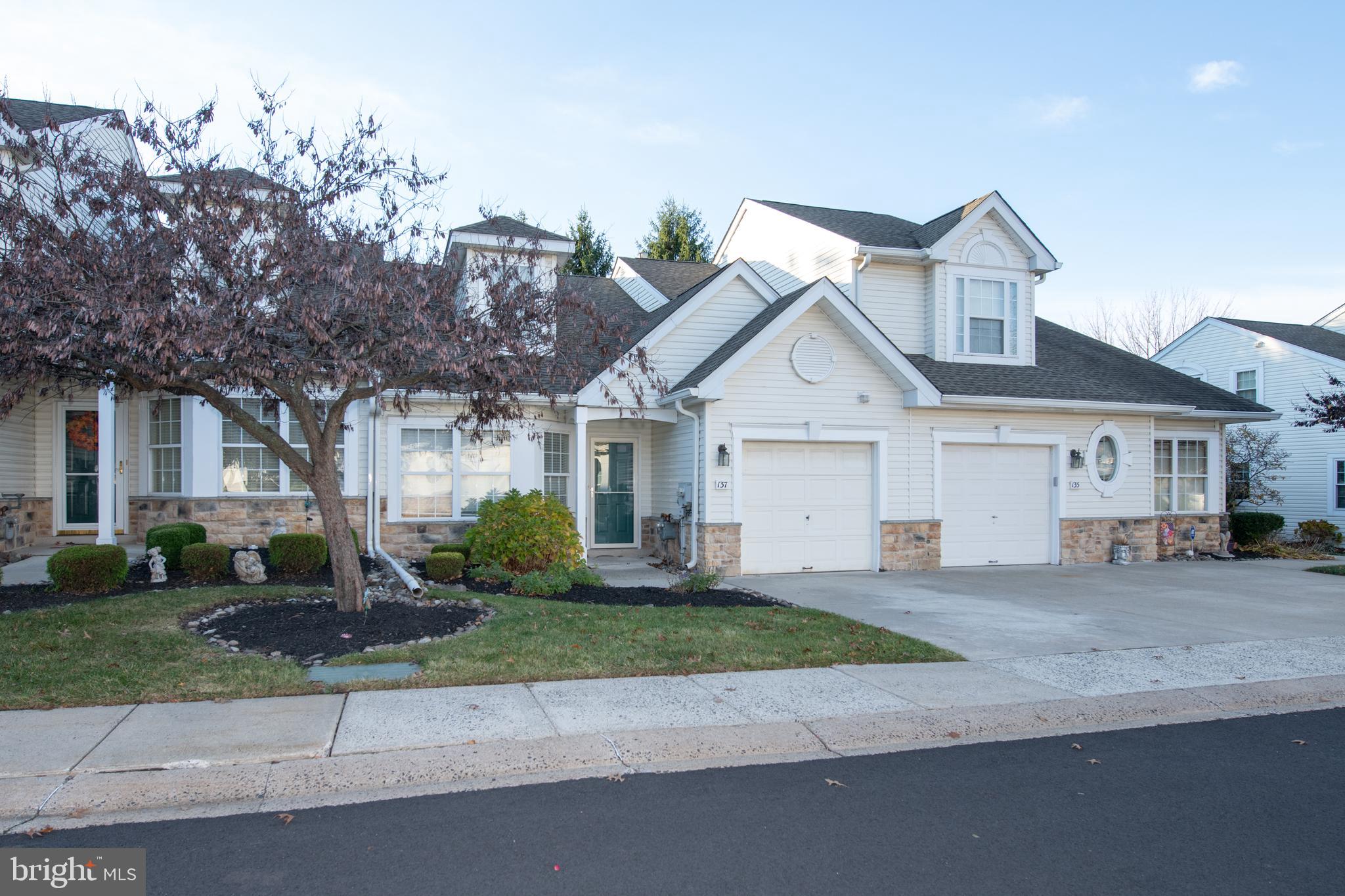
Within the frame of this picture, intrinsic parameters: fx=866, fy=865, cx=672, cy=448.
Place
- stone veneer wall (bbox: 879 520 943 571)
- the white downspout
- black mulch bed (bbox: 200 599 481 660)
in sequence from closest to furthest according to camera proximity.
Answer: black mulch bed (bbox: 200 599 481 660)
the white downspout
stone veneer wall (bbox: 879 520 943 571)

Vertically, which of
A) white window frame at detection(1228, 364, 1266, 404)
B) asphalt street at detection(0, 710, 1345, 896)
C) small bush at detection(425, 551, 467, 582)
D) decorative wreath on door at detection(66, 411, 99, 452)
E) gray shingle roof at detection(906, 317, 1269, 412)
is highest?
white window frame at detection(1228, 364, 1266, 404)

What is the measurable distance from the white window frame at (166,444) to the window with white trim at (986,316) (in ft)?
43.6

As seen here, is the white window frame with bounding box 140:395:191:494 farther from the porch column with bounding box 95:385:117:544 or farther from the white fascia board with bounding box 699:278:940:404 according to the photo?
the white fascia board with bounding box 699:278:940:404

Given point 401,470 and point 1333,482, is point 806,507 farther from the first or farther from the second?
point 1333,482

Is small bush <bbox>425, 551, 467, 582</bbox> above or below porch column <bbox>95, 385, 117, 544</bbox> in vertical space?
below

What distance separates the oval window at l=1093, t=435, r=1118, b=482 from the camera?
15930 millimetres

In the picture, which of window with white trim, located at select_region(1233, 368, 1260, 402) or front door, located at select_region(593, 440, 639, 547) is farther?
window with white trim, located at select_region(1233, 368, 1260, 402)

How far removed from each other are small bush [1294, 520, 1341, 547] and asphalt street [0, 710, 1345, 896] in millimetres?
17304

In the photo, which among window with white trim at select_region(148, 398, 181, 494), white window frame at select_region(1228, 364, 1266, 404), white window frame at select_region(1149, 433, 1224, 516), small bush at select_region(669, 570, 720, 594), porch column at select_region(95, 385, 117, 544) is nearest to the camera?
small bush at select_region(669, 570, 720, 594)

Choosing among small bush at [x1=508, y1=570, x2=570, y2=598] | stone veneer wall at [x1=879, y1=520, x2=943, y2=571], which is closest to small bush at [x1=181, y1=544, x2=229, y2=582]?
small bush at [x1=508, y1=570, x2=570, y2=598]

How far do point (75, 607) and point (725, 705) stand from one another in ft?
23.1

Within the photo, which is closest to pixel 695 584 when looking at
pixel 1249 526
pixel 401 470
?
pixel 401 470

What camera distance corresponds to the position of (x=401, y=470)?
14.0 meters

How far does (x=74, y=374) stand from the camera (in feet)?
25.3
